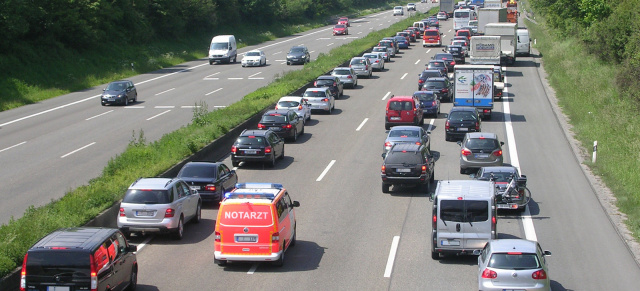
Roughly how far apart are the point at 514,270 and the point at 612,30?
138 ft

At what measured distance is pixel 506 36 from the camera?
213ft

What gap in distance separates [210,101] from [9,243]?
30734mm

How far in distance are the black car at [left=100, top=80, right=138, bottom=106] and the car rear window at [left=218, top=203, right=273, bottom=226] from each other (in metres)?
30.7

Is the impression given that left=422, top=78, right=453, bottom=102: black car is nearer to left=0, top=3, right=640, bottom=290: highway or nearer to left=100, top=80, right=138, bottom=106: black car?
left=0, top=3, right=640, bottom=290: highway

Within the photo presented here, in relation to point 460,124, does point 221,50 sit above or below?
above

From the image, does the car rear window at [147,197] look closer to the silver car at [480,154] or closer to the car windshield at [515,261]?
the car windshield at [515,261]

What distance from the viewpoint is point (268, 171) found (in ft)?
98.7

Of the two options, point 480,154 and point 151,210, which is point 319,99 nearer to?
point 480,154

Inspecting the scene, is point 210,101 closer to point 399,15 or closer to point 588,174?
point 588,174

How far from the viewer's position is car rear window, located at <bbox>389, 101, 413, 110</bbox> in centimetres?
3831

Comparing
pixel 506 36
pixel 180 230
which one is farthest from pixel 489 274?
pixel 506 36

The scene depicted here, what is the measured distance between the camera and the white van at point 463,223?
18219 mm

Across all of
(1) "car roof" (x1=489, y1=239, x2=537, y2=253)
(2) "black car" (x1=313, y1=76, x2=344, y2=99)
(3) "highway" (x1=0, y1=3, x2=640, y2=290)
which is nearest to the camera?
(1) "car roof" (x1=489, y1=239, x2=537, y2=253)

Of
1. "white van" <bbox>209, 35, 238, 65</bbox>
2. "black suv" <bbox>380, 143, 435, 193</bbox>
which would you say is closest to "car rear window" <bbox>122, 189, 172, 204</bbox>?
"black suv" <bbox>380, 143, 435, 193</bbox>
